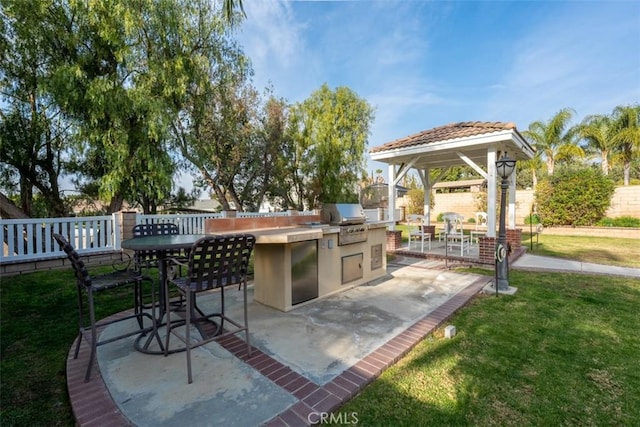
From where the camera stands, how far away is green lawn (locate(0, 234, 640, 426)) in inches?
77.7

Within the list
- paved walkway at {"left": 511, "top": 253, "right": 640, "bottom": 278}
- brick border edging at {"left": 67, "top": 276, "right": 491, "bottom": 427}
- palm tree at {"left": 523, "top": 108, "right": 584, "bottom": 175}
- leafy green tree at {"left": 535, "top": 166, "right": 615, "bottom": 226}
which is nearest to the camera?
brick border edging at {"left": 67, "top": 276, "right": 491, "bottom": 427}

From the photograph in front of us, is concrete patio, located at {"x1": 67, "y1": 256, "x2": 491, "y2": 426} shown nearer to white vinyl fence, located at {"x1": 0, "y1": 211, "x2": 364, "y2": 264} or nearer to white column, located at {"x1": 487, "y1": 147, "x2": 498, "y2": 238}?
white column, located at {"x1": 487, "y1": 147, "x2": 498, "y2": 238}

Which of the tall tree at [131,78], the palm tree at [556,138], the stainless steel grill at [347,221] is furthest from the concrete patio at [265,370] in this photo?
the palm tree at [556,138]

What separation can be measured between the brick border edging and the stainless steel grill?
175cm

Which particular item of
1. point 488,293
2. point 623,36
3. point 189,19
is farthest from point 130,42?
point 623,36

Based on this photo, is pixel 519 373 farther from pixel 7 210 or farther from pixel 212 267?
pixel 7 210

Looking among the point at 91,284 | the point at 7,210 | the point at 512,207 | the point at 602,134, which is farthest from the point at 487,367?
the point at 602,134

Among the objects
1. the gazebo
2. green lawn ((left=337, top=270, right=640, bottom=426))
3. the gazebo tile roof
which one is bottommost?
green lawn ((left=337, top=270, right=640, bottom=426))

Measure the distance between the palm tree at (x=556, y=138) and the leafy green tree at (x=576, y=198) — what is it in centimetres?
807

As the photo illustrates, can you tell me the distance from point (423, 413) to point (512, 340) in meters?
1.68

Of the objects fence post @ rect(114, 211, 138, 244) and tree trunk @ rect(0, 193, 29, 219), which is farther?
tree trunk @ rect(0, 193, 29, 219)

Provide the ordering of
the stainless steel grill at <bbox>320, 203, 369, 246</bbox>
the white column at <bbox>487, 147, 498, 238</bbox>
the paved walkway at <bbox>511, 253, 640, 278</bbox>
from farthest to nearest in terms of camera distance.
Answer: the white column at <bbox>487, 147, 498, 238</bbox> < the paved walkway at <bbox>511, 253, 640, 278</bbox> < the stainless steel grill at <bbox>320, 203, 369, 246</bbox>

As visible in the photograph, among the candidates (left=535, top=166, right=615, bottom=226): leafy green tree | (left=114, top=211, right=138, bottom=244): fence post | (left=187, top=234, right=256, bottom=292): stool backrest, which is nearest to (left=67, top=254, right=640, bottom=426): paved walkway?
(left=187, top=234, right=256, bottom=292): stool backrest

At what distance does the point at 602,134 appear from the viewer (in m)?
18.0
